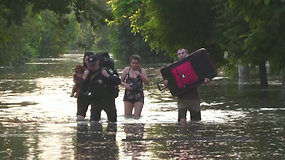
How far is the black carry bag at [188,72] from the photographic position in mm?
18328

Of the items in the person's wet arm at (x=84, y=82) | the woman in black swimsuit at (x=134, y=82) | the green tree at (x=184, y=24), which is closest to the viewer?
the person's wet arm at (x=84, y=82)

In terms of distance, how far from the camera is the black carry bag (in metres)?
18.3

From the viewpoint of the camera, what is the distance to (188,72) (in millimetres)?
18516

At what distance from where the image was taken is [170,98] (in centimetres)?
3017

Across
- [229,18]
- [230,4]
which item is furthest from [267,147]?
[229,18]

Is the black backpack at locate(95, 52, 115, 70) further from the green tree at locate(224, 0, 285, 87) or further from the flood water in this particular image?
the green tree at locate(224, 0, 285, 87)

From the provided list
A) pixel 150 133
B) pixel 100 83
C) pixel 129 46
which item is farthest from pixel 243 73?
pixel 129 46

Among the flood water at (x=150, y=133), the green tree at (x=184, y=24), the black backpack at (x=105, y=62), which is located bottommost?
the flood water at (x=150, y=133)

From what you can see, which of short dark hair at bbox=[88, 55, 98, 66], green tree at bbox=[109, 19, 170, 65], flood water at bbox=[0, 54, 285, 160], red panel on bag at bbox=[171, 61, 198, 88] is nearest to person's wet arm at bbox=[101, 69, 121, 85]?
short dark hair at bbox=[88, 55, 98, 66]

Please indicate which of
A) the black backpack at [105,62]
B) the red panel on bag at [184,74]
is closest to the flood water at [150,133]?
the red panel on bag at [184,74]

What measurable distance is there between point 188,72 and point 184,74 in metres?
0.09

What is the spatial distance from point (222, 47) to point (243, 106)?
20.3 ft

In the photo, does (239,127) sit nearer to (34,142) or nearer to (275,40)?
(275,40)

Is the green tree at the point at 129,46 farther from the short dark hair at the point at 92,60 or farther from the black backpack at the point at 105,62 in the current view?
the short dark hair at the point at 92,60
